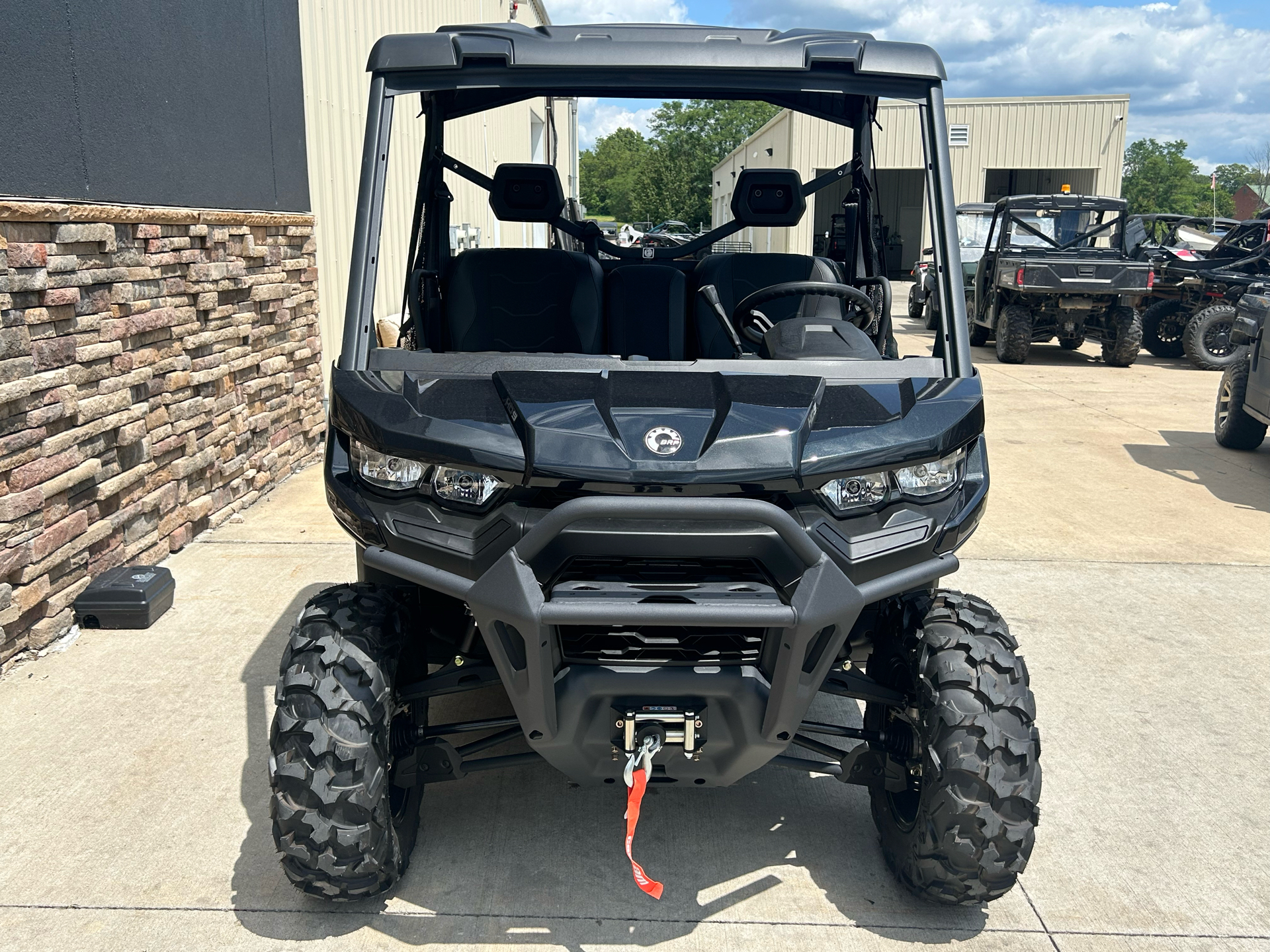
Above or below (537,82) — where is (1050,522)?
below

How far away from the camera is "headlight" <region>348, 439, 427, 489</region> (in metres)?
2.52

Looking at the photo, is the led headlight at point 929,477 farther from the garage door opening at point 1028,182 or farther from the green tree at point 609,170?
the green tree at point 609,170

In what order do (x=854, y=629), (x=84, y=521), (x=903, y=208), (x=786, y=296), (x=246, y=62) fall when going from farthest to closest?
(x=903, y=208) → (x=246, y=62) → (x=84, y=521) → (x=786, y=296) → (x=854, y=629)

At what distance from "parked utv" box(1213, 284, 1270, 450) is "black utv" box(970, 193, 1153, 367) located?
14.9ft

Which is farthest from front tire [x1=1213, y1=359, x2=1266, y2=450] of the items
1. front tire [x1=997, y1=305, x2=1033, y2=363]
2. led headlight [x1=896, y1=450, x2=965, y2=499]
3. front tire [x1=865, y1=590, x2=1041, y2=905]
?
led headlight [x1=896, y1=450, x2=965, y2=499]

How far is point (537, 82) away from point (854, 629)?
1.67 metres

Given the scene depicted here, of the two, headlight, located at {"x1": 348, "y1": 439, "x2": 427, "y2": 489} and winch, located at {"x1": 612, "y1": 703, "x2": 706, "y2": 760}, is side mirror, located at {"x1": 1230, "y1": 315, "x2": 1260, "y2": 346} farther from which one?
headlight, located at {"x1": 348, "y1": 439, "x2": 427, "y2": 489}

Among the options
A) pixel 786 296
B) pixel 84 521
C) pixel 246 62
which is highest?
pixel 246 62

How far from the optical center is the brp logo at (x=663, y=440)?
7.79 feet

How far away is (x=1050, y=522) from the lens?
645cm

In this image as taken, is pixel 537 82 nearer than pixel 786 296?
Yes

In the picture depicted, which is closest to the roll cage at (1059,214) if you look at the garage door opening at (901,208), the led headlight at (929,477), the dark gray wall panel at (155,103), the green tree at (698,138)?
the dark gray wall panel at (155,103)

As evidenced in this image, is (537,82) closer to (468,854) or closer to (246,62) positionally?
(468,854)

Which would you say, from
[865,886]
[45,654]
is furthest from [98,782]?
[865,886]
